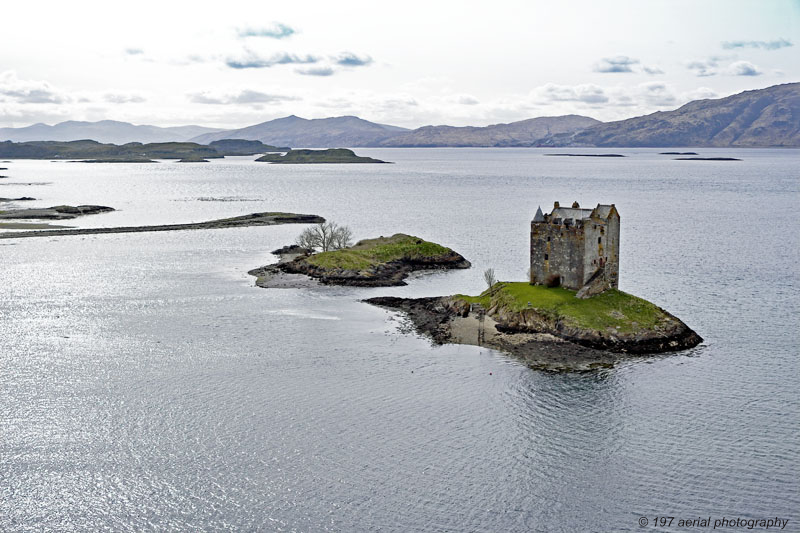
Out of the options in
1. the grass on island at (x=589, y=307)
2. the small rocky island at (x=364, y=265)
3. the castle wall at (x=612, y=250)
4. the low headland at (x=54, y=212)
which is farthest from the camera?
the low headland at (x=54, y=212)

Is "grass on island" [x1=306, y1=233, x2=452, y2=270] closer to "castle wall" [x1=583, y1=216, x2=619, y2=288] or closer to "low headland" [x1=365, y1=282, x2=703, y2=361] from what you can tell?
"low headland" [x1=365, y1=282, x2=703, y2=361]

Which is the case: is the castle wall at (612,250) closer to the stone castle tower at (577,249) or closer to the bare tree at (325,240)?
the stone castle tower at (577,249)

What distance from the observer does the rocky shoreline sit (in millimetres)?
65375

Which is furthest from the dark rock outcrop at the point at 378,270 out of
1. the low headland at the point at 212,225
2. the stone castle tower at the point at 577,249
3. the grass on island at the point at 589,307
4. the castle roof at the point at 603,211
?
the low headland at the point at 212,225

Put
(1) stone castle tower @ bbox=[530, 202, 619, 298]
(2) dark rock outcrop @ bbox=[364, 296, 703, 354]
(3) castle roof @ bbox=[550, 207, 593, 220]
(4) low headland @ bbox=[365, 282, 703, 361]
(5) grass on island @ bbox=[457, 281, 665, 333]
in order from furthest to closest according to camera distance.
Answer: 1. (3) castle roof @ bbox=[550, 207, 593, 220]
2. (1) stone castle tower @ bbox=[530, 202, 619, 298]
3. (5) grass on island @ bbox=[457, 281, 665, 333]
4. (4) low headland @ bbox=[365, 282, 703, 361]
5. (2) dark rock outcrop @ bbox=[364, 296, 703, 354]

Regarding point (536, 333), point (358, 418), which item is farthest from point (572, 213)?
point (358, 418)

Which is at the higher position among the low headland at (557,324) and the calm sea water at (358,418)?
the low headland at (557,324)

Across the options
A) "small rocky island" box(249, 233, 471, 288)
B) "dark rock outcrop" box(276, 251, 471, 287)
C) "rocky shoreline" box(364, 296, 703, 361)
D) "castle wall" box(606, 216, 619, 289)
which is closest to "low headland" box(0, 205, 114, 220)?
"small rocky island" box(249, 233, 471, 288)

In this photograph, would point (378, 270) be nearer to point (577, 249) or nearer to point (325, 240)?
point (325, 240)

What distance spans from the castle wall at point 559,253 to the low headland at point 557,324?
1.42 metres

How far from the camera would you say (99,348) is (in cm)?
6769

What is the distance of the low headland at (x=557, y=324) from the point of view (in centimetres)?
6581

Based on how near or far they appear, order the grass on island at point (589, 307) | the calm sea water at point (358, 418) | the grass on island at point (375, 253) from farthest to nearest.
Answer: the grass on island at point (375, 253) < the grass on island at point (589, 307) < the calm sea water at point (358, 418)

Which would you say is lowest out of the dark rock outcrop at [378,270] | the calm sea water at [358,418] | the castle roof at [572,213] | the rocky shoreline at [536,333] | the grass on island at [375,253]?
the calm sea water at [358,418]
